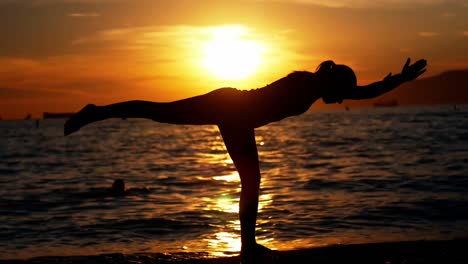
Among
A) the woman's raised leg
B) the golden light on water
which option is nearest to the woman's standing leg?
the woman's raised leg

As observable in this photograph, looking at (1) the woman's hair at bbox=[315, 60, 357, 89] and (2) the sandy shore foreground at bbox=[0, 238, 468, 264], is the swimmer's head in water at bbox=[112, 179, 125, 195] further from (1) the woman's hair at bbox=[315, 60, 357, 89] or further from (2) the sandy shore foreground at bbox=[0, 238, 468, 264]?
(1) the woman's hair at bbox=[315, 60, 357, 89]

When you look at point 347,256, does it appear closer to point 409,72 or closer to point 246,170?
point 246,170

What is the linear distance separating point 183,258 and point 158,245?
15.7ft

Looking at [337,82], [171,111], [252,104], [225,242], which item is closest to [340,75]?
[337,82]

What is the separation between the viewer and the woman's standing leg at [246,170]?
7551mm

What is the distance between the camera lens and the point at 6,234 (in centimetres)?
1538

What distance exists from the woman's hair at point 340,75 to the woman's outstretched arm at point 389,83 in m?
0.11

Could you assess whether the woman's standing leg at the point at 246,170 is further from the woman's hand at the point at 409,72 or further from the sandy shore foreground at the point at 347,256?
the woman's hand at the point at 409,72

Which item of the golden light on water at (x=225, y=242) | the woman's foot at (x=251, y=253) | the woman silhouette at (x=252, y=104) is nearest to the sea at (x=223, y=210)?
the golden light on water at (x=225, y=242)

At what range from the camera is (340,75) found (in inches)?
293

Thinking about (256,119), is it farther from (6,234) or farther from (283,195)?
(283,195)

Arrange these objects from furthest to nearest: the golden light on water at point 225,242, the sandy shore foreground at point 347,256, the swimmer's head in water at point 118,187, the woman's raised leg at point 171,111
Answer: the swimmer's head in water at point 118,187
the golden light on water at point 225,242
the sandy shore foreground at point 347,256
the woman's raised leg at point 171,111

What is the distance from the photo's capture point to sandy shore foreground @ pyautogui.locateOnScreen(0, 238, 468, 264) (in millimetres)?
7965

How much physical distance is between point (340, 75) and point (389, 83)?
2.26ft
